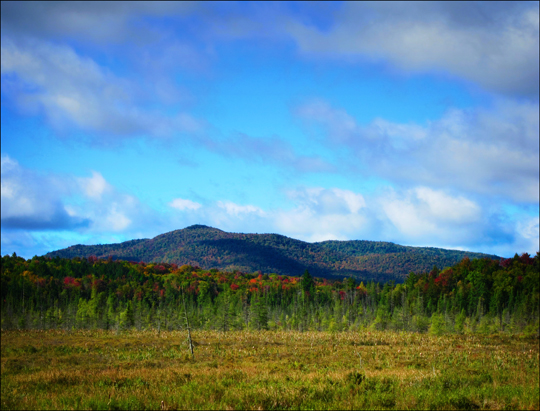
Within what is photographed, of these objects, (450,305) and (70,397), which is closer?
(70,397)

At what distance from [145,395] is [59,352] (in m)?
35.0

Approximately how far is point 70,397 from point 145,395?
2816 mm

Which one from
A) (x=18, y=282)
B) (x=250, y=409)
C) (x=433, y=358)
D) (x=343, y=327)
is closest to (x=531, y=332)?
(x=343, y=327)

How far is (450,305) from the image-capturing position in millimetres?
93438

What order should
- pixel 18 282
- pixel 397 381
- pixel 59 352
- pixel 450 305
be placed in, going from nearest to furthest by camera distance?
1. pixel 397 381
2. pixel 59 352
3. pixel 450 305
4. pixel 18 282

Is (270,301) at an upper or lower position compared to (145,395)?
lower

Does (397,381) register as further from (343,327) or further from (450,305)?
(450,305)

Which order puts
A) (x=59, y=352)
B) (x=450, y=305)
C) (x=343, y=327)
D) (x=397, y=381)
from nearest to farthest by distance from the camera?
(x=397, y=381)
(x=59, y=352)
(x=343, y=327)
(x=450, y=305)

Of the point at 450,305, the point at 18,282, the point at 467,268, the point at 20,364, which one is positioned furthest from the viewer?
the point at 467,268

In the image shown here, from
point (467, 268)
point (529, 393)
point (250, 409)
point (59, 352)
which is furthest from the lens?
point (467, 268)

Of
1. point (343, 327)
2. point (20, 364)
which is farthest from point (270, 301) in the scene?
point (20, 364)

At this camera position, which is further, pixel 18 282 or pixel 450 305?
pixel 18 282

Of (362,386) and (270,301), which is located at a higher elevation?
(362,386)

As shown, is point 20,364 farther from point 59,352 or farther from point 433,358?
point 433,358
